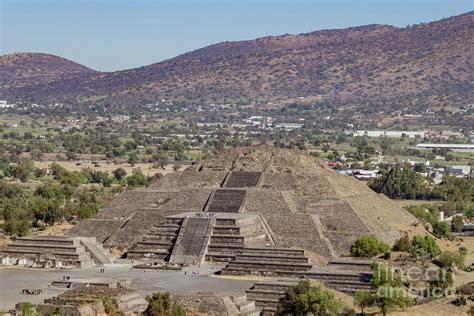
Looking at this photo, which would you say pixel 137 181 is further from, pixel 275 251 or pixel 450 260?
pixel 450 260

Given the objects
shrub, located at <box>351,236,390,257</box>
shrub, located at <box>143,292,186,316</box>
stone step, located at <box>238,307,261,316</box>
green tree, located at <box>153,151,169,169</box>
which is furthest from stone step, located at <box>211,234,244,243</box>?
green tree, located at <box>153,151,169,169</box>

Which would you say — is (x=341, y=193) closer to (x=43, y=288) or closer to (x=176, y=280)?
(x=176, y=280)

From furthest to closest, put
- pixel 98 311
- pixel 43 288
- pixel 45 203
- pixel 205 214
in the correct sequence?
pixel 45 203 < pixel 205 214 < pixel 43 288 < pixel 98 311

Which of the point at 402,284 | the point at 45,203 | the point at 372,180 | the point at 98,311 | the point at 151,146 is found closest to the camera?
the point at 98,311

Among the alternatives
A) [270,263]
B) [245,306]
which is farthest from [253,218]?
[245,306]

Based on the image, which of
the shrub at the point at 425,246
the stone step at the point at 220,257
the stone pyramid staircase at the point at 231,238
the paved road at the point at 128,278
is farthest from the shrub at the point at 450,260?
the stone step at the point at 220,257

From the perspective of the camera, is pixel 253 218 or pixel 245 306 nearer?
pixel 245 306

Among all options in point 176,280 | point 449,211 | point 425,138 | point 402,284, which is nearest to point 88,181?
point 449,211
